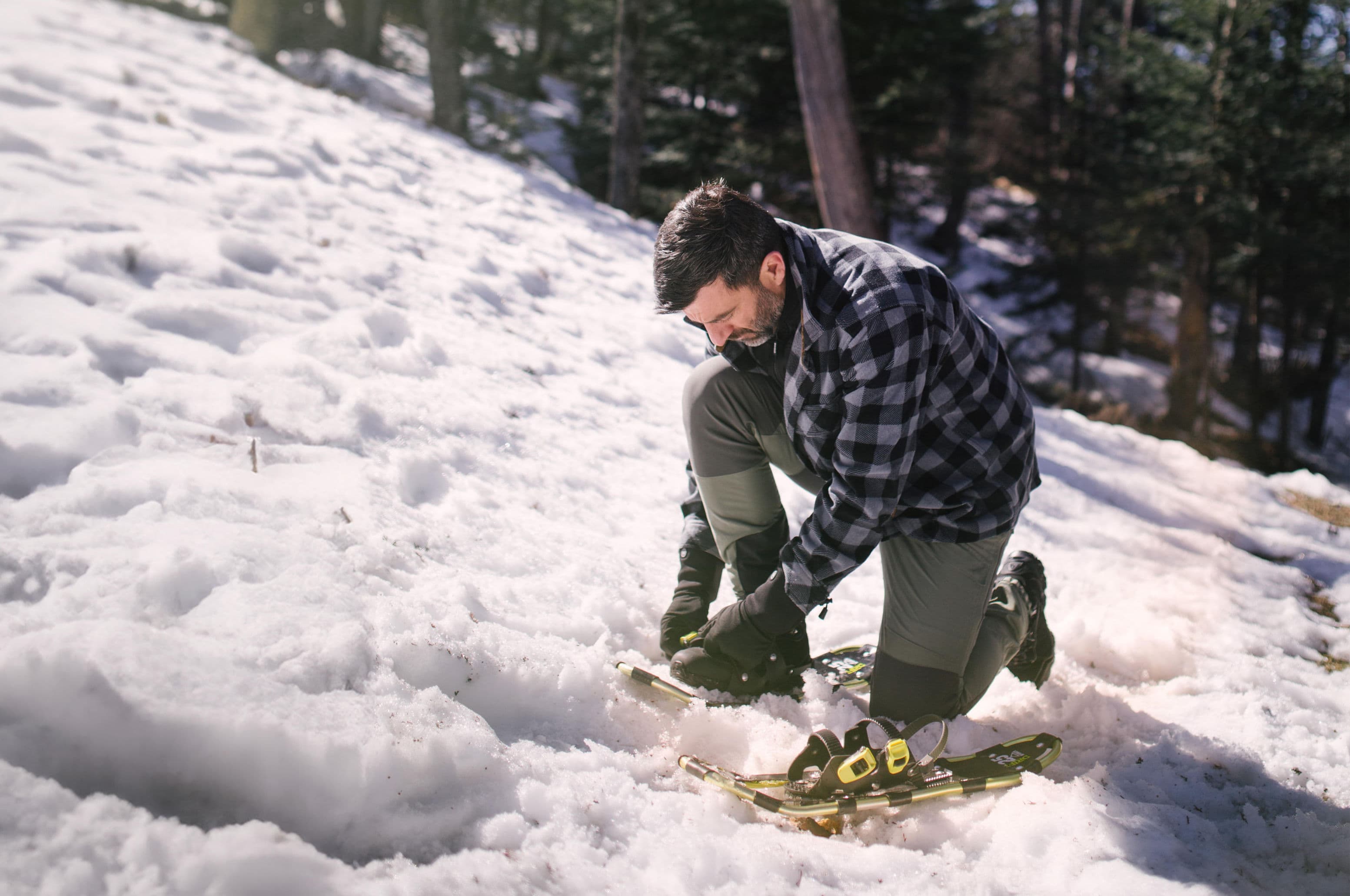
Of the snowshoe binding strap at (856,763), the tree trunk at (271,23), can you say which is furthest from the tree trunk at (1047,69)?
the snowshoe binding strap at (856,763)

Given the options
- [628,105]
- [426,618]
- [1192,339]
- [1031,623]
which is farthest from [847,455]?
[1192,339]

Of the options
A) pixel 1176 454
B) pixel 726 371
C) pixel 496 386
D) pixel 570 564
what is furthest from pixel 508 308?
pixel 1176 454

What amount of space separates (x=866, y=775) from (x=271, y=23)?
1284cm

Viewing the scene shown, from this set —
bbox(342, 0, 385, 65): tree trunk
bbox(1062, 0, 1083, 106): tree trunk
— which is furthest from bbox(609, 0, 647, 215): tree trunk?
bbox(1062, 0, 1083, 106): tree trunk

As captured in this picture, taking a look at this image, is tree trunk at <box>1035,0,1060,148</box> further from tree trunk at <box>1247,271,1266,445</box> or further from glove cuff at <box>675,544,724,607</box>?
glove cuff at <box>675,544,724,607</box>

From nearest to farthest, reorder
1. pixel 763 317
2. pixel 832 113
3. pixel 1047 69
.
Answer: pixel 763 317 < pixel 832 113 < pixel 1047 69

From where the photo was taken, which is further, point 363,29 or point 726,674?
point 363,29

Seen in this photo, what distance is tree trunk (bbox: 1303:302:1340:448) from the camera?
1255 centimetres

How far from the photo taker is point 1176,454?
17.0ft

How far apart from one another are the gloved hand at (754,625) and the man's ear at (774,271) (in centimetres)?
75

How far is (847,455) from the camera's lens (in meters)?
1.89

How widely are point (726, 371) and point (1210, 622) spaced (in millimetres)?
2243

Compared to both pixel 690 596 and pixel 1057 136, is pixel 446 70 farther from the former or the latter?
pixel 1057 136

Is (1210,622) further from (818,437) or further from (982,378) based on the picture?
(818,437)
